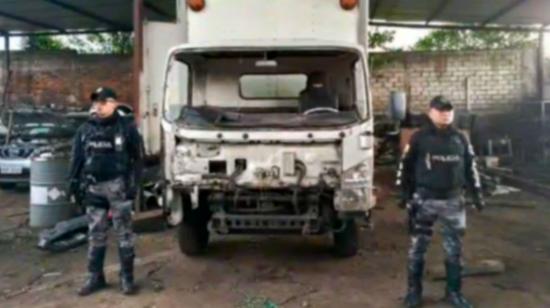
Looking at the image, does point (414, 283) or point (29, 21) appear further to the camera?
point (29, 21)

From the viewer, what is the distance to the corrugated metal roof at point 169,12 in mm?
13452

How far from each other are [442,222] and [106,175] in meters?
3.02

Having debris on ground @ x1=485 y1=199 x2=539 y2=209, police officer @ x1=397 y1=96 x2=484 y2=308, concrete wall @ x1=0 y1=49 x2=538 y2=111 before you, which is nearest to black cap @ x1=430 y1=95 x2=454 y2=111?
police officer @ x1=397 y1=96 x2=484 y2=308

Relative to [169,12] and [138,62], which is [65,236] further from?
[169,12]

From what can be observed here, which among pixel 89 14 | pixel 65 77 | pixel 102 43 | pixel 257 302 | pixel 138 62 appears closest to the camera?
pixel 257 302

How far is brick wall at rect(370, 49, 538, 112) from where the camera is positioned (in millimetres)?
15984

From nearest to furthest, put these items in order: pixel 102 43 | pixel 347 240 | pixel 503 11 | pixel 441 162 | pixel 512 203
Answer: pixel 441 162
pixel 347 240
pixel 512 203
pixel 503 11
pixel 102 43

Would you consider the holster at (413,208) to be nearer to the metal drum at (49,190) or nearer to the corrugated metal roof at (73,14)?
the metal drum at (49,190)

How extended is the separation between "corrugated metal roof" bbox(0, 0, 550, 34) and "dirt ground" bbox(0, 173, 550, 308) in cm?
627

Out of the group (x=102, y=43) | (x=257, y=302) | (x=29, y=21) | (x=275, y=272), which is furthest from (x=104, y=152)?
(x=102, y=43)

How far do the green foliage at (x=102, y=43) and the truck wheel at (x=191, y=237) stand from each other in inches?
577

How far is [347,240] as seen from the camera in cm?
673

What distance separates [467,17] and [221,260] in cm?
1067

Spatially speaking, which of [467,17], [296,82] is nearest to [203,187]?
[296,82]
